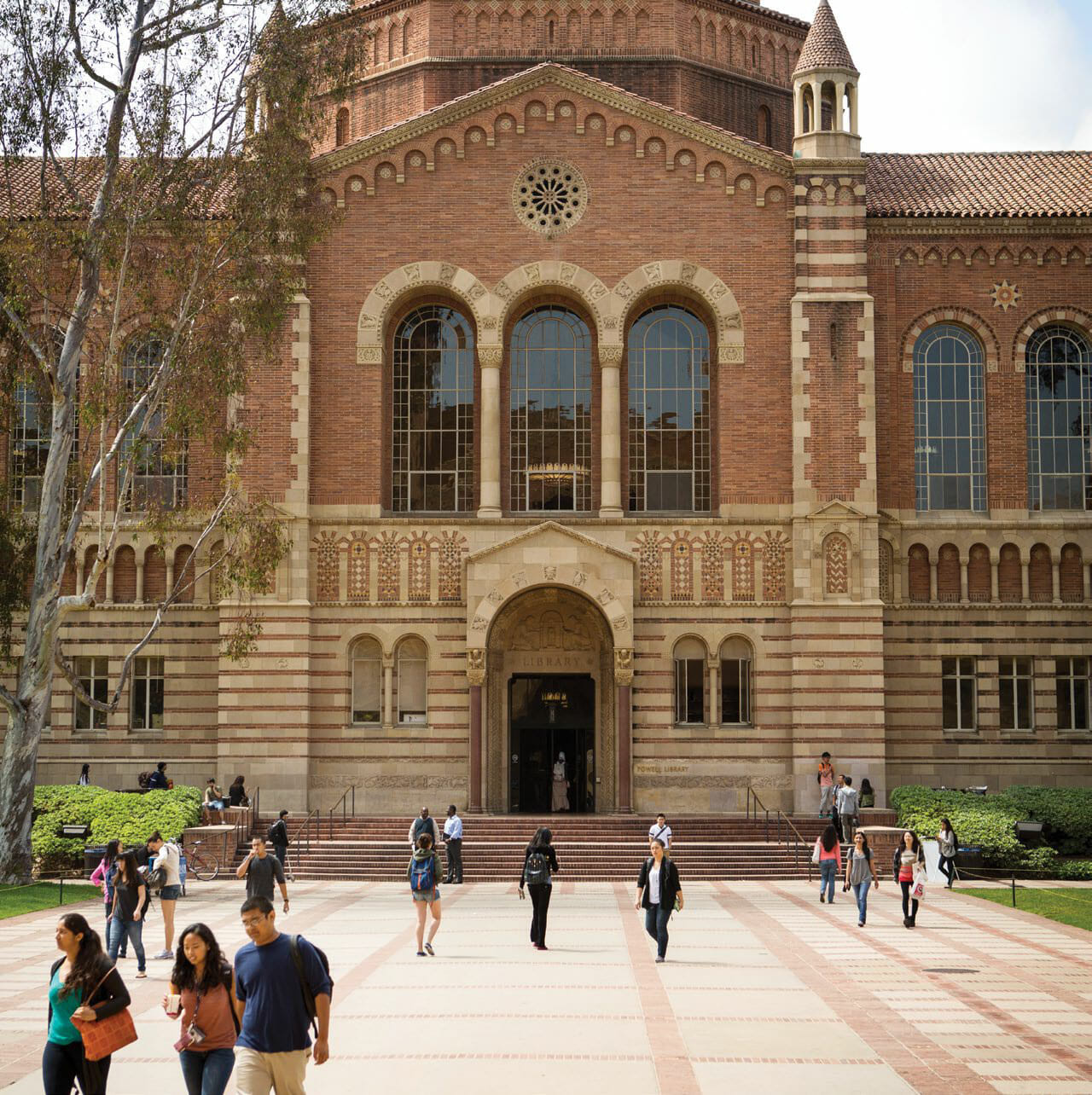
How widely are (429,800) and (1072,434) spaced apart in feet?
63.7

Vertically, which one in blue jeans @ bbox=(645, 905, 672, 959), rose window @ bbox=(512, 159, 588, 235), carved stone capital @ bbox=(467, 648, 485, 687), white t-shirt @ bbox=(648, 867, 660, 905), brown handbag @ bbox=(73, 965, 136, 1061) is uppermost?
rose window @ bbox=(512, 159, 588, 235)

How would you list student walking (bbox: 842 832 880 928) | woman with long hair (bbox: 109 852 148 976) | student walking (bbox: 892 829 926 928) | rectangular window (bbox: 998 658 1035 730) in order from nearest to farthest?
woman with long hair (bbox: 109 852 148 976) < student walking (bbox: 892 829 926 928) < student walking (bbox: 842 832 880 928) < rectangular window (bbox: 998 658 1035 730)

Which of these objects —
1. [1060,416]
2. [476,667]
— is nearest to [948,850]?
[476,667]

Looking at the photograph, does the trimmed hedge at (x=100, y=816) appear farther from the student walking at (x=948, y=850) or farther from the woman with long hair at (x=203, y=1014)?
the woman with long hair at (x=203, y=1014)

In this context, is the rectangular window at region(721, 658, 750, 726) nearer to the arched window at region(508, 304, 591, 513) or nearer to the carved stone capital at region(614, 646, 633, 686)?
the carved stone capital at region(614, 646, 633, 686)

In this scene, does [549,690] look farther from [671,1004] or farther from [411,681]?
[671,1004]

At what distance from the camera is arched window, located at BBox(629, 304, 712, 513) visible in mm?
40688

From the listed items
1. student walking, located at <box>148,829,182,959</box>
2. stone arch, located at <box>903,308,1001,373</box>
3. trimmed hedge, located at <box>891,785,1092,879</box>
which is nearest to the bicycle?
student walking, located at <box>148,829,182,959</box>

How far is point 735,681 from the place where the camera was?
39812 millimetres

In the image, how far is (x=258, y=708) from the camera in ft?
128

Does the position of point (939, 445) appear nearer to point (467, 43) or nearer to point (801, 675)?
point (801, 675)

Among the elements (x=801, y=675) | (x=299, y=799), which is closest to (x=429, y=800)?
(x=299, y=799)

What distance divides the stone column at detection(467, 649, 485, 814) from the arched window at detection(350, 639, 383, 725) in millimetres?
2429

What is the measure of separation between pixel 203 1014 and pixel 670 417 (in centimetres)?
3110
